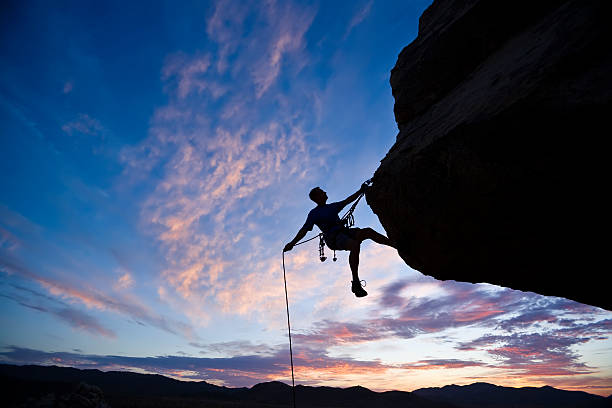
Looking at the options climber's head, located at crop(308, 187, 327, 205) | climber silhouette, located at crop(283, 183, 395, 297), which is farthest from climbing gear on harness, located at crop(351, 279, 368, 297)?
climber's head, located at crop(308, 187, 327, 205)

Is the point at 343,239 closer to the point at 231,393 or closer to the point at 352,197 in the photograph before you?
the point at 352,197

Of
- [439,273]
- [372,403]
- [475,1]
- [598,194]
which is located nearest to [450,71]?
[475,1]

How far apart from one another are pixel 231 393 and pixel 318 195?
8868 cm

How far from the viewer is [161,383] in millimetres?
93000

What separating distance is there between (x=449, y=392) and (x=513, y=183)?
7006 inches

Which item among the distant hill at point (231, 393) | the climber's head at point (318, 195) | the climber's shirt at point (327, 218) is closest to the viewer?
the climber's shirt at point (327, 218)

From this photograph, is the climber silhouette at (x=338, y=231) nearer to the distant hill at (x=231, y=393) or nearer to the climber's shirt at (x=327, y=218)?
the climber's shirt at (x=327, y=218)

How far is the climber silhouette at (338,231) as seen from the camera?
5.28 meters

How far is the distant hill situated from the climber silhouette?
127 ft

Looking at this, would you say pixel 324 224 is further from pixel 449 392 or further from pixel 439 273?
pixel 449 392

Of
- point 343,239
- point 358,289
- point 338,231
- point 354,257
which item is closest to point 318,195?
point 338,231

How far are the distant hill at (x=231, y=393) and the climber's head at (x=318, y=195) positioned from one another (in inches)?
1521

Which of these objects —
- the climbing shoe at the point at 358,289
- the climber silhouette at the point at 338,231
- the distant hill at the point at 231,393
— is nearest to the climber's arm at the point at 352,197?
the climber silhouette at the point at 338,231

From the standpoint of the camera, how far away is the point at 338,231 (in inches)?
226
